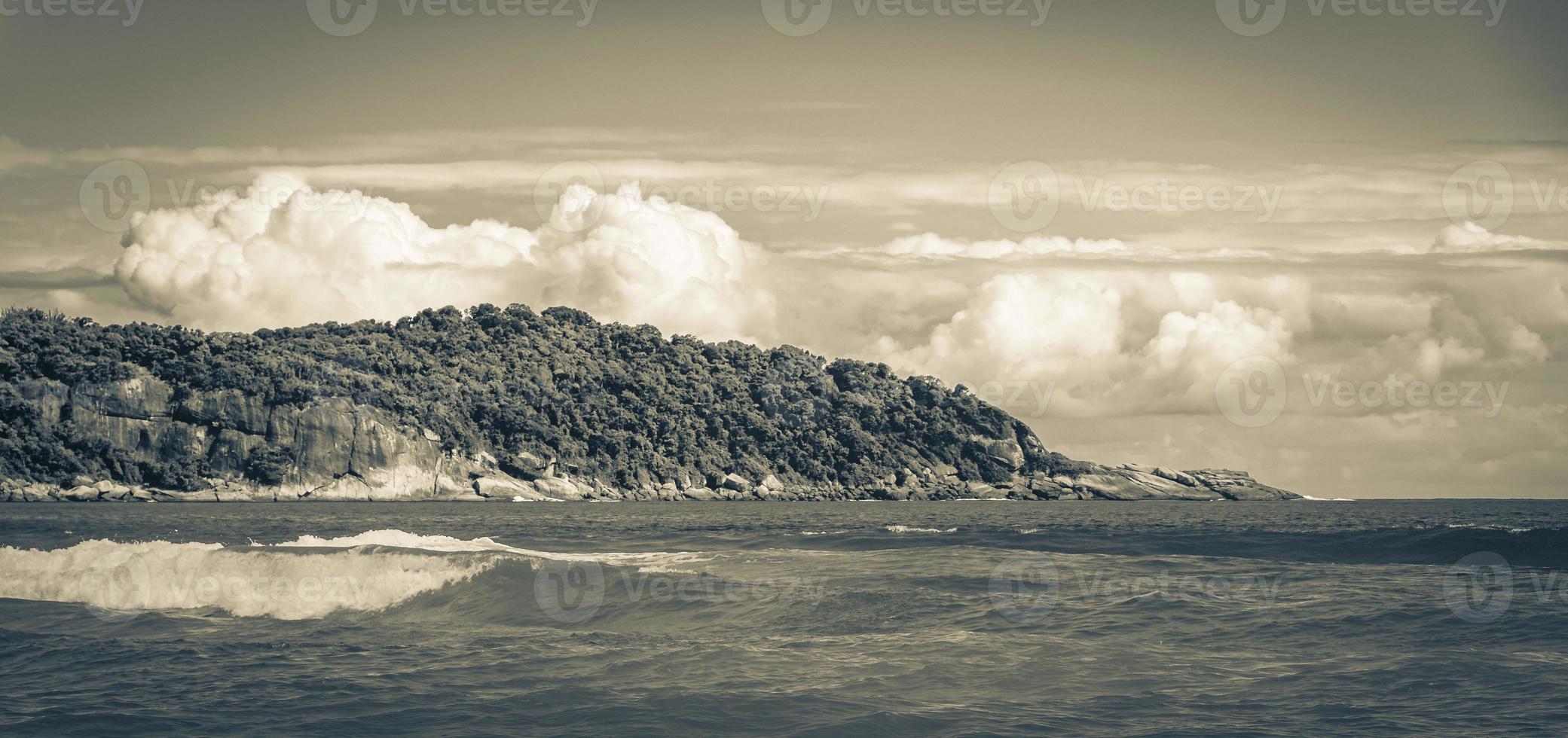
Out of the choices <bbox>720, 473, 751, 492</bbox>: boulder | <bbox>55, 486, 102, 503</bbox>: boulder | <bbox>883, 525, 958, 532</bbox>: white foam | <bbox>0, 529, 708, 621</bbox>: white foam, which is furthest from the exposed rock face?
<bbox>0, 529, 708, 621</bbox>: white foam

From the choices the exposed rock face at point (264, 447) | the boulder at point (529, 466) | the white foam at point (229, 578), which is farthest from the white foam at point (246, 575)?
the boulder at point (529, 466)

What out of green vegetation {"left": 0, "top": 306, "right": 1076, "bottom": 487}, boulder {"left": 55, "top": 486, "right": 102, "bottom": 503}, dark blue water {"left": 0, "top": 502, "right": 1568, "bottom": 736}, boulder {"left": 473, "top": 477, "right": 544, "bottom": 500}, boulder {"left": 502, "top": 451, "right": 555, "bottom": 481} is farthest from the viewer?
boulder {"left": 502, "top": 451, "right": 555, "bottom": 481}

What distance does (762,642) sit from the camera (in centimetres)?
2138

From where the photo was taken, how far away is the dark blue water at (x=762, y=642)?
15281 mm

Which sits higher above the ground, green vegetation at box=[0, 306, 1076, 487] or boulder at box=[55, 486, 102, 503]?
green vegetation at box=[0, 306, 1076, 487]

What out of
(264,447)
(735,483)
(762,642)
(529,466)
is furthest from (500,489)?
(762,642)

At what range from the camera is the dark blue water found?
1528cm

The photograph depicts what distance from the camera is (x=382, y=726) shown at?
14555 mm

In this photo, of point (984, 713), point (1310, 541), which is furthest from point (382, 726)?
point (1310, 541)

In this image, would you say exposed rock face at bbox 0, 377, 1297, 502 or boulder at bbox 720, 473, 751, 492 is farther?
boulder at bbox 720, 473, 751, 492

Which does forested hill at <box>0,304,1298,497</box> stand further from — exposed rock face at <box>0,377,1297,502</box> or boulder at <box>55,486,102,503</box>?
boulder at <box>55,486,102,503</box>

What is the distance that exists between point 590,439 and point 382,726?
176519mm

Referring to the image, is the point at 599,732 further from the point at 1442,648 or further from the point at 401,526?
the point at 401,526

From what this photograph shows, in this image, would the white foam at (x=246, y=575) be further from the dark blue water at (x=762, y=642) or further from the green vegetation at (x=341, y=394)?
the green vegetation at (x=341, y=394)
